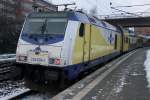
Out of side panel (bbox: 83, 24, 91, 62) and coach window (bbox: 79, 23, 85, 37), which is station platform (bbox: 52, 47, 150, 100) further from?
coach window (bbox: 79, 23, 85, 37)

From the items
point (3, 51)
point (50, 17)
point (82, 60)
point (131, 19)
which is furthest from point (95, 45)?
point (131, 19)

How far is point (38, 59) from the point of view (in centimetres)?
1148

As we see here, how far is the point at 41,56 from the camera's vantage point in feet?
37.6

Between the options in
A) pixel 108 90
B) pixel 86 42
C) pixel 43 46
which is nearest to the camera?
pixel 108 90

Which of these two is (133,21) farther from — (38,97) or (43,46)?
(38,97)

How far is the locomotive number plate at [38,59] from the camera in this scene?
11.4m

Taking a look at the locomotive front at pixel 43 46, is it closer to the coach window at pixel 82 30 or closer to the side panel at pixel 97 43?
the coach window at pixel 82 30

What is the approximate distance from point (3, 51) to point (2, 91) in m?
35.2

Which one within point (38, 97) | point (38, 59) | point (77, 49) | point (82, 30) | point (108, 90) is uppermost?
point (82, 30)

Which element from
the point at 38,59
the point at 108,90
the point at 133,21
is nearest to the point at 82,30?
the point at 38,59

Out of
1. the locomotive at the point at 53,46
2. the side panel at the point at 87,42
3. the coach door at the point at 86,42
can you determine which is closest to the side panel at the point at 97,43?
the side panel at the point at 87,42

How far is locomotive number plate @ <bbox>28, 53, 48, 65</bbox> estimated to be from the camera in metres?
11.4

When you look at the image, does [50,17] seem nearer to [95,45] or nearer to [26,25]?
[26,25]

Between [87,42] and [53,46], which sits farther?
[87,42]
